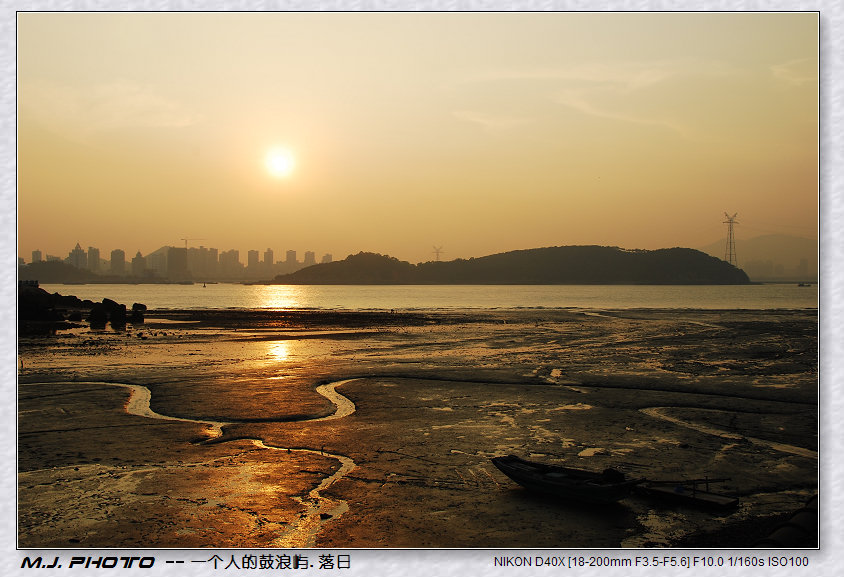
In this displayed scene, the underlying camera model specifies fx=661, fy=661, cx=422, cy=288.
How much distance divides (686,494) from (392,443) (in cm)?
837

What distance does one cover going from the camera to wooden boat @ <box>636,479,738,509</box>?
13.6 meters

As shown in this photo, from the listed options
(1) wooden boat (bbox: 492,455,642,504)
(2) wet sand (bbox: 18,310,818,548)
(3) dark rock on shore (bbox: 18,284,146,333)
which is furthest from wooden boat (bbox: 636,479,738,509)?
(3) dark rock on shore (bbox: 18,284,146,333)

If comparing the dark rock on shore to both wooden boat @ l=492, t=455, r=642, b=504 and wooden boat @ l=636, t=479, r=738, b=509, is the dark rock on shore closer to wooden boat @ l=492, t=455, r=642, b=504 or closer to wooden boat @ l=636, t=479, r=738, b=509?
wooden boat @ l=492, t=455, r=642, b=504

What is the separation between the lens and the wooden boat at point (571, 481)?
13359mm

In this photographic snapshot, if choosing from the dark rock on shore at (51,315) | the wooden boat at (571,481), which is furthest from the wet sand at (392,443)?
the dark rock on shore at (51,315)

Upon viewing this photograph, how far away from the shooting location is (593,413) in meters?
23.7

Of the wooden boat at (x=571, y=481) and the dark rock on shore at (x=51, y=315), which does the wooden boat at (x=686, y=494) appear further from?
the dark rock on shore at (x=51, y=315)

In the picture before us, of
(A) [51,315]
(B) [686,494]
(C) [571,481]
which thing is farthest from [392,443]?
(A) [51,315]

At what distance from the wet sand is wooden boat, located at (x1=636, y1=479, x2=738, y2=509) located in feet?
1.14

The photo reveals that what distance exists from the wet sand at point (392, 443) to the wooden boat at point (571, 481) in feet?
1.01

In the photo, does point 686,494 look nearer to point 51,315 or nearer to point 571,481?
point 571,481

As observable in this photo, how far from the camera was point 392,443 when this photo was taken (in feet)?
63.3

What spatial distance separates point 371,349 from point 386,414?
23.5 meters

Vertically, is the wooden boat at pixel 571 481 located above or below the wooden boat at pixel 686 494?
above
